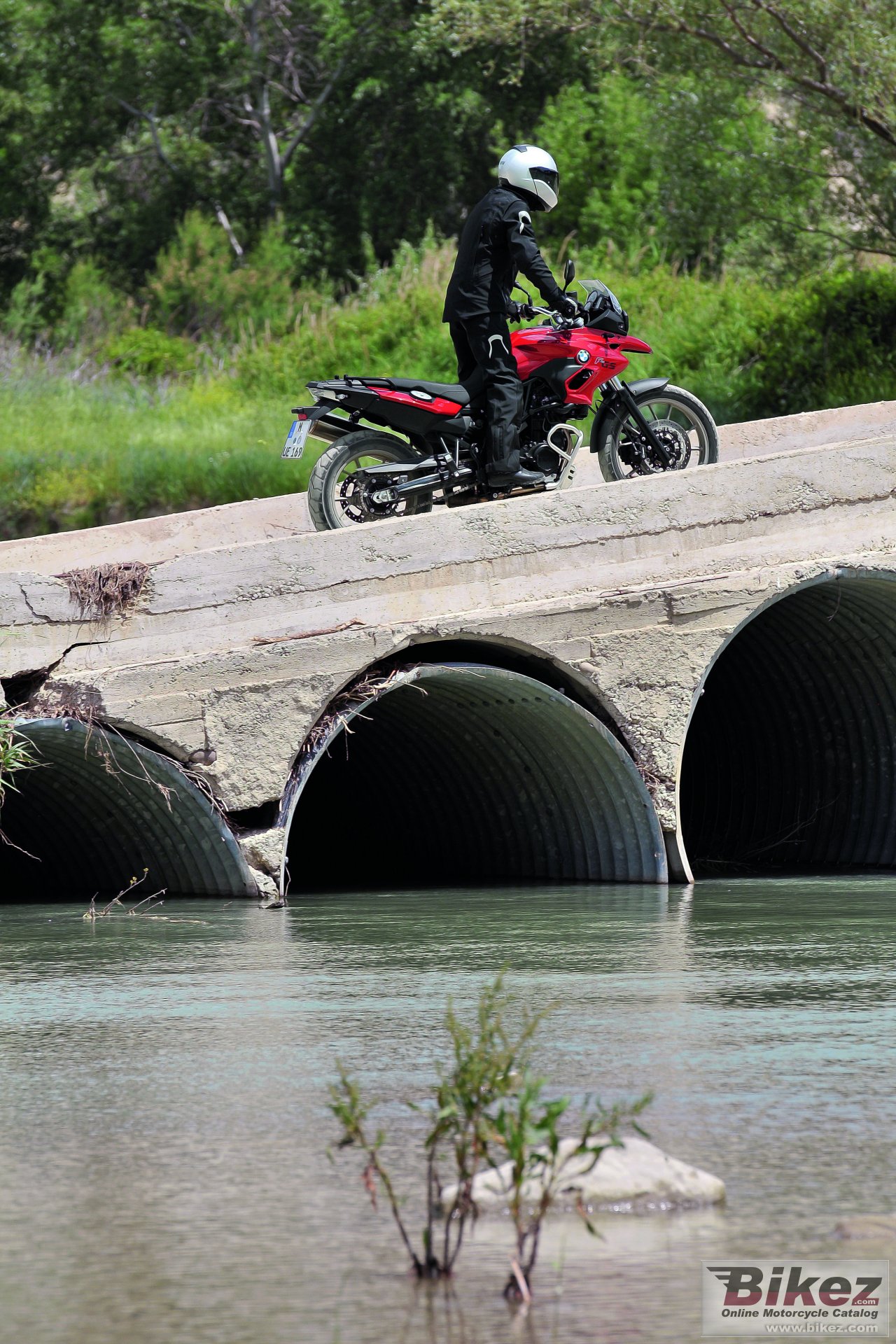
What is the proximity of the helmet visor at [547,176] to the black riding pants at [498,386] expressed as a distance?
0.75 meters

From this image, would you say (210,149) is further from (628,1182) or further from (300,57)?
(628,1182)

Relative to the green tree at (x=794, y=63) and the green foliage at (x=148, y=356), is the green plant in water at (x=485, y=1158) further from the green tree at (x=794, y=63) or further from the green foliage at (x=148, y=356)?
the green foliage at (x=148, y=356)

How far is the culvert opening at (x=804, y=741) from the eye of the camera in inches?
480

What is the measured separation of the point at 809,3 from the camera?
1873cm

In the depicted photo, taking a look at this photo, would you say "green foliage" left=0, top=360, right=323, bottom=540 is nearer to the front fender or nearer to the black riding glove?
the front fender

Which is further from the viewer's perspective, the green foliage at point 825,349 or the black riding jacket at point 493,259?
the green foliage at point 825,349

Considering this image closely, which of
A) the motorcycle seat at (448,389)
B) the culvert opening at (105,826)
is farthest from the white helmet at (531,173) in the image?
the culvert opening at (105,826)

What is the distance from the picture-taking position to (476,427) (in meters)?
10.3

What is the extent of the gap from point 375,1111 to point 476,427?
20.2ft

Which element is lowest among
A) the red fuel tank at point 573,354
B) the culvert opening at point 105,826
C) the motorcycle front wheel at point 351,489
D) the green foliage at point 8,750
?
the culvert opening at point 105,826

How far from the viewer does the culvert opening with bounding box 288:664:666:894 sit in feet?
34.1

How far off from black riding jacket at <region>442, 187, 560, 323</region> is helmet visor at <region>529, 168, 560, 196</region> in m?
0.14

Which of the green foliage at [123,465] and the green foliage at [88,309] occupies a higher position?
the green foliage at [88,309]

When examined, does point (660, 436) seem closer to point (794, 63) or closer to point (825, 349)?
point (794, 63)
